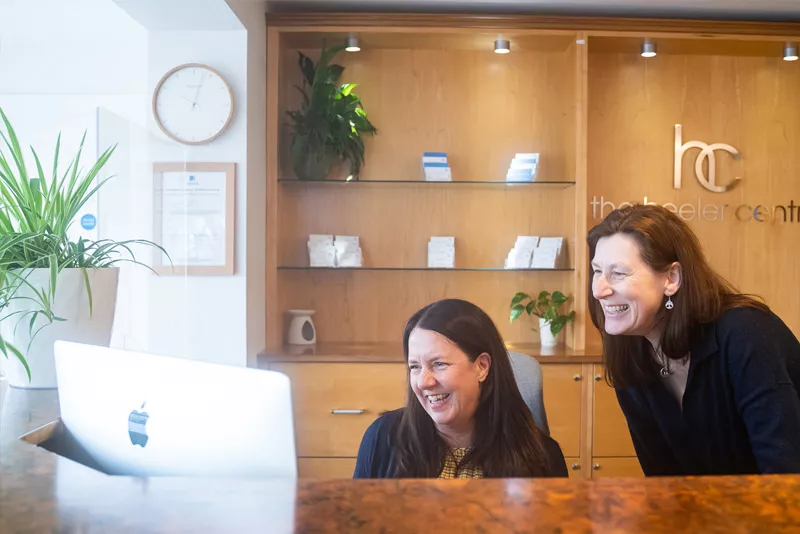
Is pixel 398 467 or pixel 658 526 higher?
pixel 658 526

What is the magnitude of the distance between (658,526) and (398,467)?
1168mm

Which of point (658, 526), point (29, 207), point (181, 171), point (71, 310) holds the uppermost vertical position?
point (181, 171)

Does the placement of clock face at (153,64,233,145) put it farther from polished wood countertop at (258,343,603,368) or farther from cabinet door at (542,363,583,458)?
cabinet door at (542,363,583,458)

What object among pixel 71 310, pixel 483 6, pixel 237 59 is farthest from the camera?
pixel 483 6

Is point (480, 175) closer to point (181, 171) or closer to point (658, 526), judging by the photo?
point (181, 171)

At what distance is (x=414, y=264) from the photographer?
14.0 ft

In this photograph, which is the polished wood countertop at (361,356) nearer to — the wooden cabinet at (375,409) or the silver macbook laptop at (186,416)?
the wooden cabinet at (375,409)

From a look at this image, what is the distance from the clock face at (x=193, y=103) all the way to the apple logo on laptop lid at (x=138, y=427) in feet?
8.05

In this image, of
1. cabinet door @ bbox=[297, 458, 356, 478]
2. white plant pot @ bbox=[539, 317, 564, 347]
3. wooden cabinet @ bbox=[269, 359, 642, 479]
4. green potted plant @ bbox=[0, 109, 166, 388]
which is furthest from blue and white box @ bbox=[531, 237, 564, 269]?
green potted plant @ bbox=[0, 109, 166, 388]

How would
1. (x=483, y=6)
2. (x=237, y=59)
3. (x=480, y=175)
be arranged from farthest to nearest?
(x=480, y=175) < (x=483, y=6) < (x=237, y=59)

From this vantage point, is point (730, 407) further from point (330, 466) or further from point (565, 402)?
point (330, 466)

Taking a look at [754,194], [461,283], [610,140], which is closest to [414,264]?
[461,283]

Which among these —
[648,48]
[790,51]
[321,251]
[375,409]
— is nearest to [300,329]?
[321,251]

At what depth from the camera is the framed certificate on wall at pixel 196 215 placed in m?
3.50
